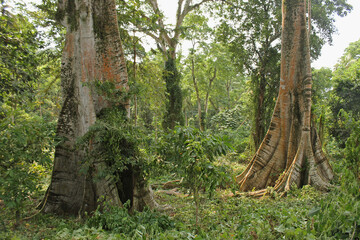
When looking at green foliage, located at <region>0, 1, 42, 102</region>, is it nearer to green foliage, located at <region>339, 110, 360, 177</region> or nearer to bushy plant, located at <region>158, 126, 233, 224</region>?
bushy plant, located at <region>158, 126, 233, 224</region>

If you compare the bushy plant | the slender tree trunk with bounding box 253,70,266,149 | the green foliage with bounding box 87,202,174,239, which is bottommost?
the green foliage with bounding box 87,202,174,239

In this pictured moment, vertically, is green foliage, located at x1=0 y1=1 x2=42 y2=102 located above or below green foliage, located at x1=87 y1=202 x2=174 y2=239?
above

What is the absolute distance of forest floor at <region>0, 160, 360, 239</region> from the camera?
245cm

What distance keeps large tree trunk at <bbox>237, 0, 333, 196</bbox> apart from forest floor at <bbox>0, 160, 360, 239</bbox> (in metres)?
0.96

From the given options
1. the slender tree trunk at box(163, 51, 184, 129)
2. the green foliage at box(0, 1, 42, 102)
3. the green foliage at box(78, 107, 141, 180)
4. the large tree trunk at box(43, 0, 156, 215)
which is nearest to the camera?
the green foliage at box(78, 107, 141, 180)

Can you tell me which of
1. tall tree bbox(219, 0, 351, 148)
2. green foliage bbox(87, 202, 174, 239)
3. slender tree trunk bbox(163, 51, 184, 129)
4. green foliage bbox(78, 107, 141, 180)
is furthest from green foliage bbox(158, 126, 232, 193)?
slender tree trunk bbox(163, 51, 184, 129)

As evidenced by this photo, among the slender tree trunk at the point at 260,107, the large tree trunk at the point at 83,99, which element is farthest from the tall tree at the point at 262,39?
the large tree trunk at the point at 83,99

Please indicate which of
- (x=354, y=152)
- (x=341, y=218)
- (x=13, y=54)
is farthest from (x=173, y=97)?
(x=341, y=218)

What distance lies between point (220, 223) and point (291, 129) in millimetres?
4309

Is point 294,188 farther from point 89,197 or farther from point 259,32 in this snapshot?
point 259,32

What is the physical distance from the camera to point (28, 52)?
19.9 feet

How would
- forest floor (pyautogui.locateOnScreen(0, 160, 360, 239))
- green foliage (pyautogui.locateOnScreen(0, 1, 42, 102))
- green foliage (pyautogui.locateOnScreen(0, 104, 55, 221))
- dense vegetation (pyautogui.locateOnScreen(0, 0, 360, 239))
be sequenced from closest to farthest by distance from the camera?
forest floor (pyautogui.locateOnScreen(0, 160, 360, 239)) → dense vegetation (pyautogui.locateOnScreen(0, 0, 360, 239)) → green foliage (pyautogui.locateOnScreen(0, 104, 55, 221)) → green foliage (pyautogui.locateOnScreen(0, 1, 42, 102))

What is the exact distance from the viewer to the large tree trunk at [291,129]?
6754mm

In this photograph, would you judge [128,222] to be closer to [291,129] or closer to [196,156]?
[196,156]
